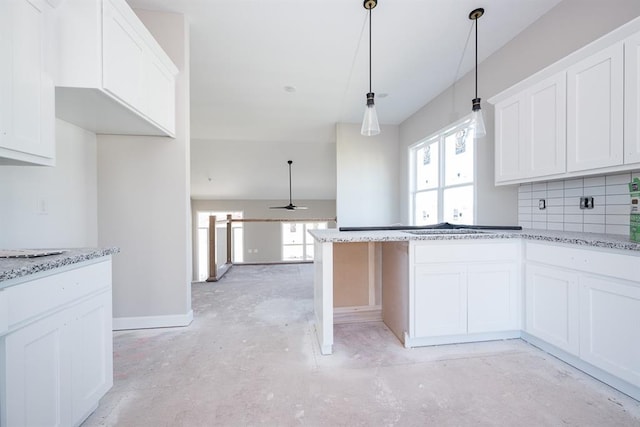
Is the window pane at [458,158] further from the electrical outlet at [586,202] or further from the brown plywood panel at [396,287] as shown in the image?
the brown plywood panel at [396,287]

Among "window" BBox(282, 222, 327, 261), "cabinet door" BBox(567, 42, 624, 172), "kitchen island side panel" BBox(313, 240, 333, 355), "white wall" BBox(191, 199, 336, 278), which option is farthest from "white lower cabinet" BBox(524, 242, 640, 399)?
"window" BBox(282, 222, 327, 261)

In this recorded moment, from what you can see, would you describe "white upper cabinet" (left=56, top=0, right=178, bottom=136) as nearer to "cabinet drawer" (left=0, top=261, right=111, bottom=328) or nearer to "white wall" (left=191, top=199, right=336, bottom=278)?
"cabinet drawer" (left=0, top=261, right=111, bottom=328)

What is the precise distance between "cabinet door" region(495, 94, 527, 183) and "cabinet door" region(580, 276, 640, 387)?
103cm

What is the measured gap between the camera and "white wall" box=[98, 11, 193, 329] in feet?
7.45

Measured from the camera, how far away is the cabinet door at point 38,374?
0.89 m

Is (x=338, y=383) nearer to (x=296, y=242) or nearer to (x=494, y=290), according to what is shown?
(x=494, y=290)

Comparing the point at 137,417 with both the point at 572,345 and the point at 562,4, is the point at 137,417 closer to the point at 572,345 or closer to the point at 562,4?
the point at 572,345

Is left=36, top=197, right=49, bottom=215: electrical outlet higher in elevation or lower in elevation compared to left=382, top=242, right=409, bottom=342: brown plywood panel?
higher

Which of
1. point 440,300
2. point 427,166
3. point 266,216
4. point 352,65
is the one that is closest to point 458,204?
point 427,166

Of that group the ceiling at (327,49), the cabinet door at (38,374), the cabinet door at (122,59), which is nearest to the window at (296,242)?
the ceiling at (327,49)

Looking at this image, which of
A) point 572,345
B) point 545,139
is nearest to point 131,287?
point 572,345

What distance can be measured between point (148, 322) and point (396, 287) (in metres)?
2.24

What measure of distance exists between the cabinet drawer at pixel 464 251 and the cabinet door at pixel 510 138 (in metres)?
0.69

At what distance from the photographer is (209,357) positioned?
1839 mm
